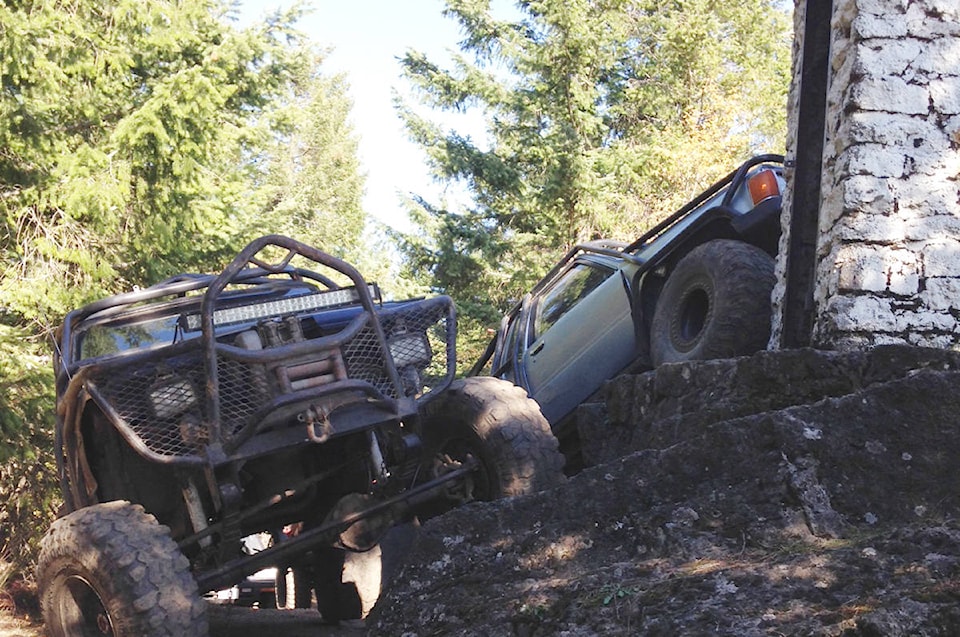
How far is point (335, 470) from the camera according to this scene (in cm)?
516

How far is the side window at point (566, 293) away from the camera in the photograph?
7.50 m

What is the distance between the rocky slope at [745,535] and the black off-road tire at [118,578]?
0.94 metres

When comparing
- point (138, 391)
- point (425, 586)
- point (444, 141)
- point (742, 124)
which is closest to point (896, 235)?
point (425, 586)

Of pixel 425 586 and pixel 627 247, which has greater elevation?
pixel 627 247

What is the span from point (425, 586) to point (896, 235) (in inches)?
118

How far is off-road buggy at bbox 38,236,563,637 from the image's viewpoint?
14.3 feet

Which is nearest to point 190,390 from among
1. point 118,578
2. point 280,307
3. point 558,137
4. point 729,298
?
point 280,307

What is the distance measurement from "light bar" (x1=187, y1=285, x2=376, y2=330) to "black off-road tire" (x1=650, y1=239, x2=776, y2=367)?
213cm

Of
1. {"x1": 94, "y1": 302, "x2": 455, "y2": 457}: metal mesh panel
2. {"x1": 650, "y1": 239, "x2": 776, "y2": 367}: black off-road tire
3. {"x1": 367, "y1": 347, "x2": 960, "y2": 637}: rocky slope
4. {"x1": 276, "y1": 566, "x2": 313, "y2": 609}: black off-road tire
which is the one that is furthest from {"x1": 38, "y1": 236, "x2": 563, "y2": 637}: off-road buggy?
{"x1": 276, "y1": 566, "x2": 313, "y2": 609}: black off-road tire

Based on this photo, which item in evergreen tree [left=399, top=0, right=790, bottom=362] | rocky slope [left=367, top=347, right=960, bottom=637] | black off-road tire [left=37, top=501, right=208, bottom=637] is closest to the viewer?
rocky slope [left=367, top=347, right=960, bottom=637]

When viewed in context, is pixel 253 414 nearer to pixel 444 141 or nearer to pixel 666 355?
pixel 666 355

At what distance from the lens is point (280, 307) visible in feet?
15.6

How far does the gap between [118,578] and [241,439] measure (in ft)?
2.41

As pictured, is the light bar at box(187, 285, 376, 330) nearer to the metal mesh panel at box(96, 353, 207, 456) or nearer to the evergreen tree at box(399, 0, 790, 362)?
the metal mesh panel at box(96, 353, 207, 456)
